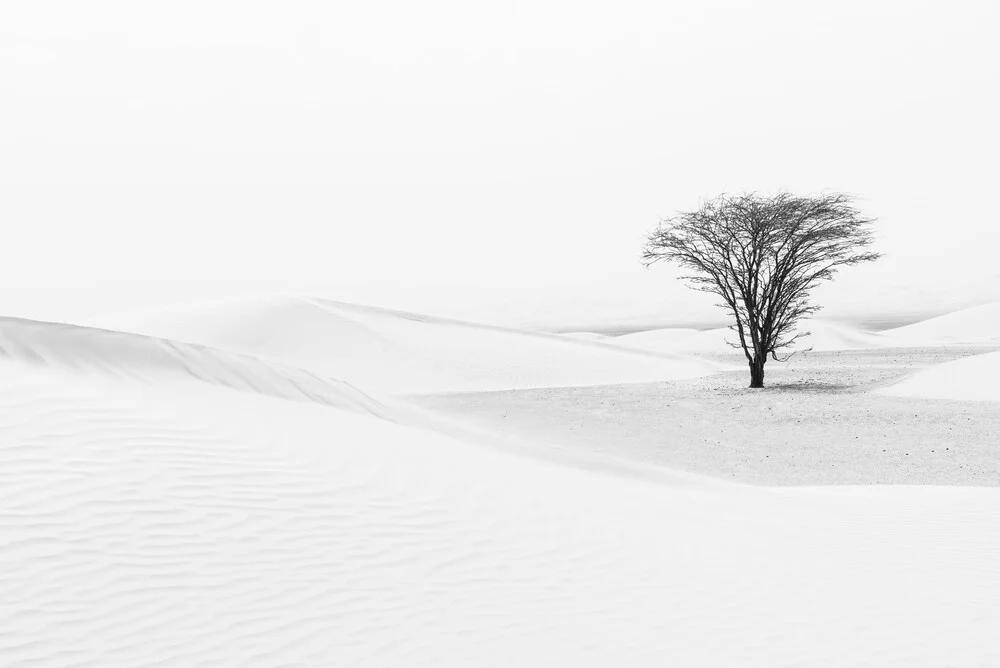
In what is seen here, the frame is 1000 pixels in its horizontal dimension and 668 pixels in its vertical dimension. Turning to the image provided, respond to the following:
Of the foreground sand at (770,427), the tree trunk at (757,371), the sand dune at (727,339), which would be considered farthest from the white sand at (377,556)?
the sand dune at (727,339)

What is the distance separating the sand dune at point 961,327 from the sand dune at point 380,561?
4675 cm

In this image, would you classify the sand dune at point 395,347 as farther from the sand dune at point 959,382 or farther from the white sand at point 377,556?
the white sand at point 377,556

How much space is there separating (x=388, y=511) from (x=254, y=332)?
19.9m

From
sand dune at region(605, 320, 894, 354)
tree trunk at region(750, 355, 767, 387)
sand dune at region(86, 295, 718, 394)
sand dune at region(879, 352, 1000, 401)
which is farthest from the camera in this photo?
sand dune at region(605, 320, 894, 354)

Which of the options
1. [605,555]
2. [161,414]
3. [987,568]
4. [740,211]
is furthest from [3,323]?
[740,211]

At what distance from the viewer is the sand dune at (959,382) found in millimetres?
15242

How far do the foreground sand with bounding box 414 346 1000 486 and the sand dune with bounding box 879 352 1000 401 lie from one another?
0.76 meters

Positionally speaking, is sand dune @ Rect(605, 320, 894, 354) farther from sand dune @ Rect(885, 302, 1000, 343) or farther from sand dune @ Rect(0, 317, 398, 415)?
sand dune @ Rect(0, 317, 398, 415)

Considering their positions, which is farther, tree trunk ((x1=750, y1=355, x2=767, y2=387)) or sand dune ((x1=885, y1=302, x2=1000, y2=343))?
sand dune ((x1=885, y1=302, x2=1000, y2=343))

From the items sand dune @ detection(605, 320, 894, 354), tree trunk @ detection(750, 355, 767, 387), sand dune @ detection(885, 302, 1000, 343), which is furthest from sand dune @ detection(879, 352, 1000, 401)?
sand dune @ detection(885, 302, 1000, 343)

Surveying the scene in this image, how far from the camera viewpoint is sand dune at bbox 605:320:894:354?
3778cm

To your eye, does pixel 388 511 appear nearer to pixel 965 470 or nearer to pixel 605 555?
pixel 605 555

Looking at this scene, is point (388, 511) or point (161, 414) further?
point (161, 414)

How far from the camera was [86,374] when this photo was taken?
17.5 feet
